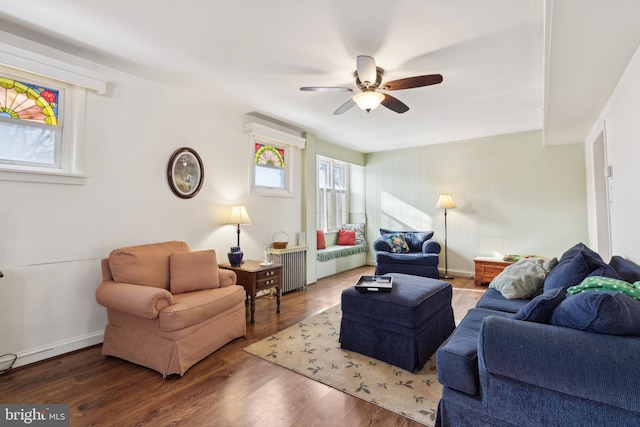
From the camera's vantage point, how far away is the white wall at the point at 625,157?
2057 millimetres

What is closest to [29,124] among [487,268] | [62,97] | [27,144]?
[27,144]

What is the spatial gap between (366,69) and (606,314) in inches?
83.0

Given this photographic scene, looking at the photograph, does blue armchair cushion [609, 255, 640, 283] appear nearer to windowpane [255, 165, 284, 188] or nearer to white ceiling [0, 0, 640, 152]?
white ceiling [0, 0, 640, 152]

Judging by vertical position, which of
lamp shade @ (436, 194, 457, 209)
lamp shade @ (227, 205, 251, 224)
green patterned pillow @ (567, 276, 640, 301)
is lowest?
green patterned pillow @ (567, 276, 640, 301)

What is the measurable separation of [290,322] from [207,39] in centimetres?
276

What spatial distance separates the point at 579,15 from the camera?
63.8 inches

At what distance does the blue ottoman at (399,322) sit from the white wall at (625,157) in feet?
4.74

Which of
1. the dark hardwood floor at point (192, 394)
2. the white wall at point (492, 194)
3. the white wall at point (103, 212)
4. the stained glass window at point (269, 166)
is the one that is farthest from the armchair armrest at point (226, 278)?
the white wall at point (492, 194)

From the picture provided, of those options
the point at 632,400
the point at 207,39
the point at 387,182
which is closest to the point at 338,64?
the point at 207,39

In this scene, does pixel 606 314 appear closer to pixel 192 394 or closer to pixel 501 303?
pixel 501 303

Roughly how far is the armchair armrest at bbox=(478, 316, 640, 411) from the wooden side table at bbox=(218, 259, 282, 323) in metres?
2.37

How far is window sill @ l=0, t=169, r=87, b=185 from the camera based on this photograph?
2.25 metres

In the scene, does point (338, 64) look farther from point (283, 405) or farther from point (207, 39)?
point (283, 405)

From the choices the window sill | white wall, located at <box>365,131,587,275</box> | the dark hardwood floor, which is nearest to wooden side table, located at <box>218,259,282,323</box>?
the dark hardwood floor
